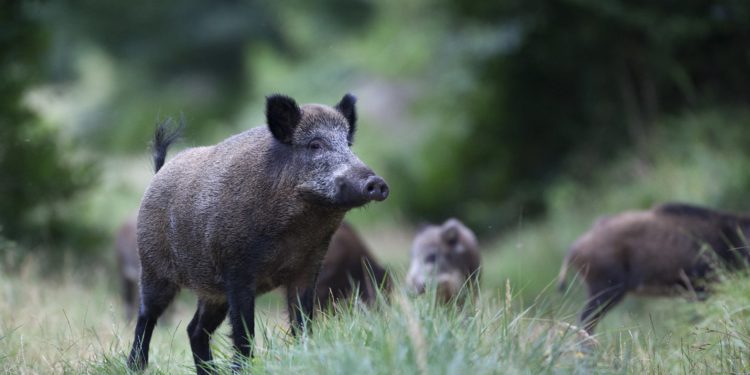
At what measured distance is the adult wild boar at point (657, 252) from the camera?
9.52 m

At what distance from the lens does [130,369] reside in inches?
229

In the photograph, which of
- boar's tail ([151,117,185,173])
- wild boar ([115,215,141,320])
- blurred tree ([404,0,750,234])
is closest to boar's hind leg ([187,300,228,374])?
boar's tail ([151,117,185,173])

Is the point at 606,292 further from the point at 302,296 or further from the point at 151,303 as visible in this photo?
the point at 151,303

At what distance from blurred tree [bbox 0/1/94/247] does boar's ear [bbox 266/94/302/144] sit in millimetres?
6998

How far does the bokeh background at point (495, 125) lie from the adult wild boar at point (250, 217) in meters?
2.30

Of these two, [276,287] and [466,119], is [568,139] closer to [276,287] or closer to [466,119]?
[466,119]

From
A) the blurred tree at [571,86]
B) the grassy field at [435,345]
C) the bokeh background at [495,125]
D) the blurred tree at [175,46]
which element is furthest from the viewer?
the blurred tree at [175,46]

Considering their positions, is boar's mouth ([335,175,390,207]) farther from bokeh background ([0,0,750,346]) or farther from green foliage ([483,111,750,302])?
green foliage ([483,111,750,302])

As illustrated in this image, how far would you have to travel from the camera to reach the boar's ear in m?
5.84

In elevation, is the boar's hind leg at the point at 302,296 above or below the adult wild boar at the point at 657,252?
above

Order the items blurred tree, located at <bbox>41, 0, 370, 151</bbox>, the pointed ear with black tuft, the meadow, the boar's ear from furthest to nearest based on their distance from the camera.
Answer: blurred tree, located at <bbox>41, 0, 370, 151</bbox> → the pointed ear with black tuft → the boar's ear → the meadow

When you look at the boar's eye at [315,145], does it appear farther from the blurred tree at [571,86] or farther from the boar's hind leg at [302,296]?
the blurred tree at [571,86]

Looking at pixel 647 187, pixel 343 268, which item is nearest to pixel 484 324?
pixel 343 268

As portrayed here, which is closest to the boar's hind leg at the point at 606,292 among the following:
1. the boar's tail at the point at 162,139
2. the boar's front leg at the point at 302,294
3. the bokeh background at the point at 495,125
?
the bokeh background at the point at 495,125
